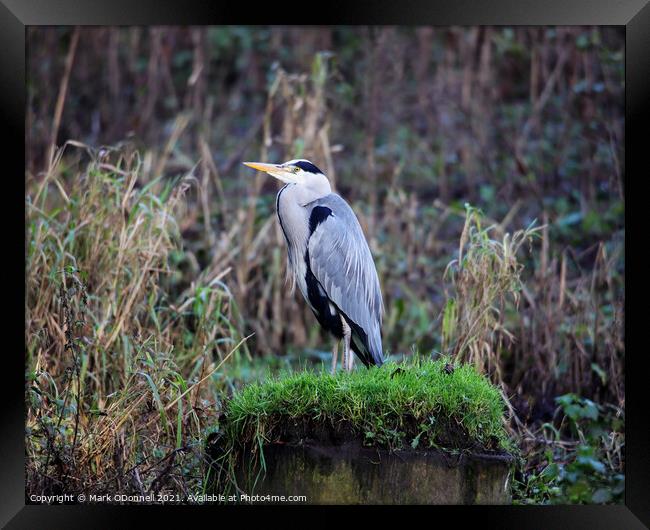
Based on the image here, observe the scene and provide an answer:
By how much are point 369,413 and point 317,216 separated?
1.24 meters

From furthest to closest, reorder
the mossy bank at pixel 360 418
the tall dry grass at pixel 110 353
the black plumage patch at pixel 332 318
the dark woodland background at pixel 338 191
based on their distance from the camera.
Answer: the black plumage patch at pixel 332 318 < the dark woodland background at pixel 338 191 < the tall dry grass at pixel 110 353 < the mossy bank at pixel 360 418

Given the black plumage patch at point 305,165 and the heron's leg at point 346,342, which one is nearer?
the heron's leg at point 346,342

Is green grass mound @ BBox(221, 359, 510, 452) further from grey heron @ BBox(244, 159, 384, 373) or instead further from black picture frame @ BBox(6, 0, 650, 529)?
grey heron @ BBox(244, 159, 384, 373)

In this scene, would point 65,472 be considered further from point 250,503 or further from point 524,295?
point 524,295

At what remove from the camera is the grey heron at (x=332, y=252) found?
3783mm

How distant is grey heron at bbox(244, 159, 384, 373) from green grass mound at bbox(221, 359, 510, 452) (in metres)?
0.82

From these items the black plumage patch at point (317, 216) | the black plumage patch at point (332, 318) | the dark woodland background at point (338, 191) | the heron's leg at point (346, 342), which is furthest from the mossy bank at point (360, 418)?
the black plumage patch at point (317, 216)

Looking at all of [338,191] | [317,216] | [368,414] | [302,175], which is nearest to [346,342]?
[317,216]

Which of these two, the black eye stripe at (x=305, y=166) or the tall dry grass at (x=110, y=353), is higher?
the black eye stripe at (x=305, y=166)

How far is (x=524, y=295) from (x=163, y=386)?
235cm

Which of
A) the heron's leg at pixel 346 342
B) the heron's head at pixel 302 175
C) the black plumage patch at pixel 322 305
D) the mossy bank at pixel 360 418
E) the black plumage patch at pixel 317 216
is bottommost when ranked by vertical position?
the mossy bank at pixel 360 418

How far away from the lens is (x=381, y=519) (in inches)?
112

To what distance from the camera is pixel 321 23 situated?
3082mm

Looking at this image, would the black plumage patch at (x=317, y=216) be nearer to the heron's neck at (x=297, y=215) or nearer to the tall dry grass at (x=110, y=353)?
the heron's neck at (x=297, y=215)
